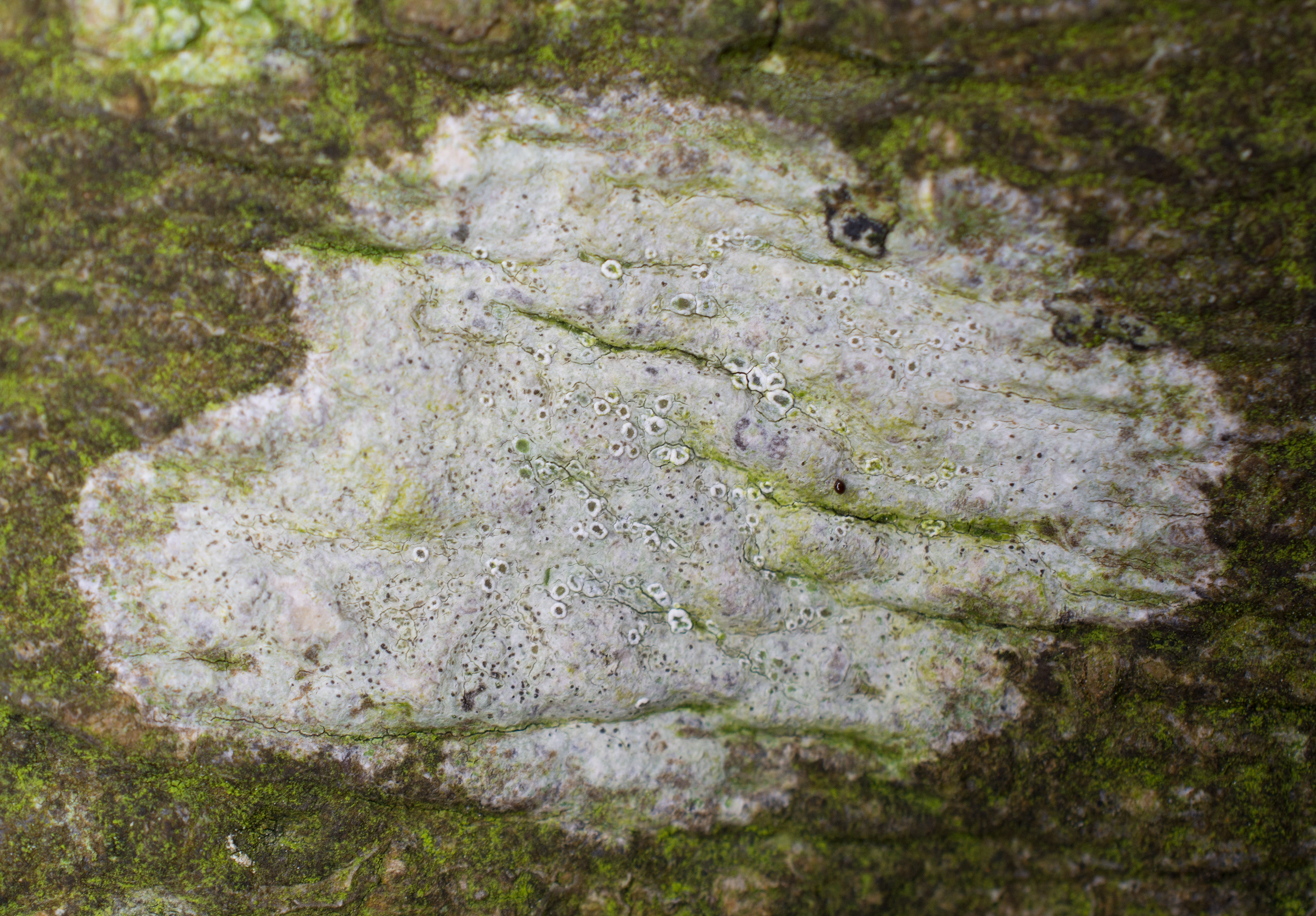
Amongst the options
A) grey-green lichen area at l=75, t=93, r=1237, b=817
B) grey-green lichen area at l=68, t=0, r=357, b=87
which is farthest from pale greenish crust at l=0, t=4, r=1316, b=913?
grey-green lichen area at l=75, t=93, r=1237, b=817

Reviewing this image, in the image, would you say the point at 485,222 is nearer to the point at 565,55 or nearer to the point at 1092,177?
the point at 565,55

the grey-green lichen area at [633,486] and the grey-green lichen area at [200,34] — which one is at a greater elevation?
the grey-green lichen area at [200,34]

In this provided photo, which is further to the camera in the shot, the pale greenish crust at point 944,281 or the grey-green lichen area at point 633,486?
the grey-green lichen area at point 633,486

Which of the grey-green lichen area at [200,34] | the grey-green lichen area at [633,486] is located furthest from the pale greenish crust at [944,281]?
the grey-green lichen area at [633,486]

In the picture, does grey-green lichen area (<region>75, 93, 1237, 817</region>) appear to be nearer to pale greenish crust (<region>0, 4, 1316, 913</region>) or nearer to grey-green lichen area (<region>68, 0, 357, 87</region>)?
pale greenish crust (<region>0, 4, 1316, 913</region>)

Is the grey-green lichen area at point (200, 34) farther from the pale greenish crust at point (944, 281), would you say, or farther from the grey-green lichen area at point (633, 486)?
the grey-green lichen area at point (633, 486)

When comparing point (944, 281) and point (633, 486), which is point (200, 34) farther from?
point (944, 281)
